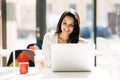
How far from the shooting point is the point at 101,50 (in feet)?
13.9

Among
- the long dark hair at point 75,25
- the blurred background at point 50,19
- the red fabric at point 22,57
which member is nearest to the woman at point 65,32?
the long dark hair at point 75,25

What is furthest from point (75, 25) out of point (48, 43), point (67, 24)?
point (48, 43)

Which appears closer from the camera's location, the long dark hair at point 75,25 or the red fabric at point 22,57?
the long dark hair at point 75,25

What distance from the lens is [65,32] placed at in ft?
8.76

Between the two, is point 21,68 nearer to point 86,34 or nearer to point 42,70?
point 42,70

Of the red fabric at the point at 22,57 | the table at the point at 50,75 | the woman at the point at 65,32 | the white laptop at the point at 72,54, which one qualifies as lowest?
the table at the point at 50,75

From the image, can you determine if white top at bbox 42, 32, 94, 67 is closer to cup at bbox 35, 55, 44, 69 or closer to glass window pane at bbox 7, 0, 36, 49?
cup at bbox 35, 55, 44, 69

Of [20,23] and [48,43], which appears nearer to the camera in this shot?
[48,43]

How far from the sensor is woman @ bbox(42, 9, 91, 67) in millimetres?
2629

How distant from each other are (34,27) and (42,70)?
9.22 feet

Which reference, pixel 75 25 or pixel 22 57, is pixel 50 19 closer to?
pixel 22 57

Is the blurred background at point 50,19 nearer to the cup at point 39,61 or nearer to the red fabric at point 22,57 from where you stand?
the red fabric at point 22,57

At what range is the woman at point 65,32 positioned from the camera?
2629mm

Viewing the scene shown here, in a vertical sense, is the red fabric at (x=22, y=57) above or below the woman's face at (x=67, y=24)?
below
